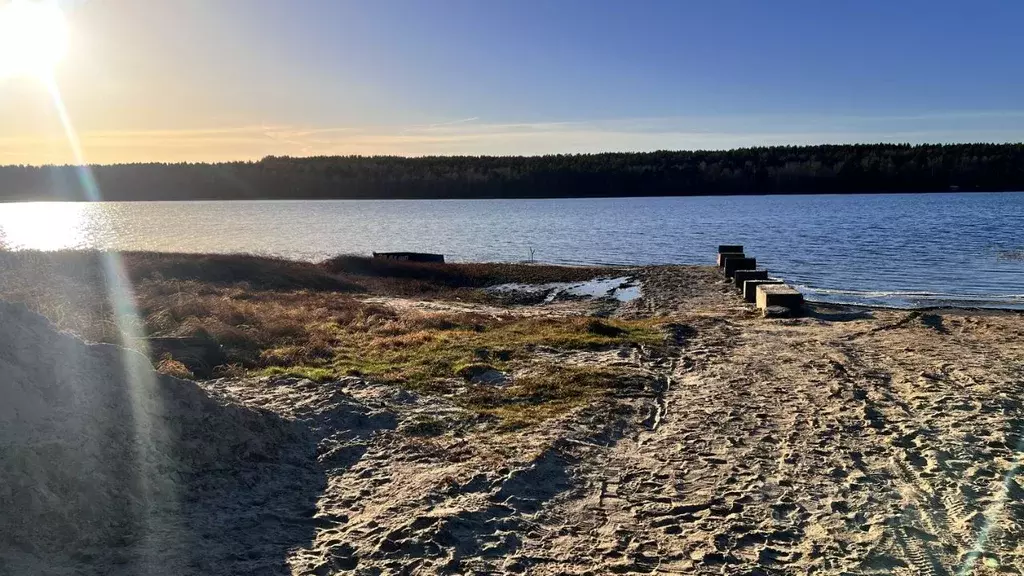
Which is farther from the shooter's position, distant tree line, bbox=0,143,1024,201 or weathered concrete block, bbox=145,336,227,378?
distant tree line, bbox=0,143,1024,201

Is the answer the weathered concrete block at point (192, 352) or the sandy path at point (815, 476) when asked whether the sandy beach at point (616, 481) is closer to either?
the sandy path at point (815, 476)

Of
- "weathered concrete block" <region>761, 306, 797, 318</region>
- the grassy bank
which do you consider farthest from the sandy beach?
"weathered concrete block" <region>761, 306, 797, 318</region>

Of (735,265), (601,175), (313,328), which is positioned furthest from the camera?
(601,175)

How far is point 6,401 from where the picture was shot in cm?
655

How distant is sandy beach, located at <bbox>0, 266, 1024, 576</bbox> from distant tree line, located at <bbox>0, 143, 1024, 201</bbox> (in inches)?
5792

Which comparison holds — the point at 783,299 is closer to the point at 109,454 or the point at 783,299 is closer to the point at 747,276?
the point at 747,276

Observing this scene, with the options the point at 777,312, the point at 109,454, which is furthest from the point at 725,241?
the point at 109,454

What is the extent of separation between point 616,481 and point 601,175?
494 feet

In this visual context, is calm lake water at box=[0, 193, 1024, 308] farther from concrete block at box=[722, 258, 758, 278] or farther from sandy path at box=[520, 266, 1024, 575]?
sandy path at box=[520, 266, 1024, 575]

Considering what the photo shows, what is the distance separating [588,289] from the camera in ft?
98.4

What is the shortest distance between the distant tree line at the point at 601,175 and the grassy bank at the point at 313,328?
5323 inches

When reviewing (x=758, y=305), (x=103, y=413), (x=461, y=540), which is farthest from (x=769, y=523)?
(x=758, y=305)

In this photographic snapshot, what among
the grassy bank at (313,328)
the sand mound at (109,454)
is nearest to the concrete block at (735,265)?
the grassy bank at (313,328)

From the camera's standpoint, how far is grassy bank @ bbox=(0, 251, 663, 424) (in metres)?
11.8
